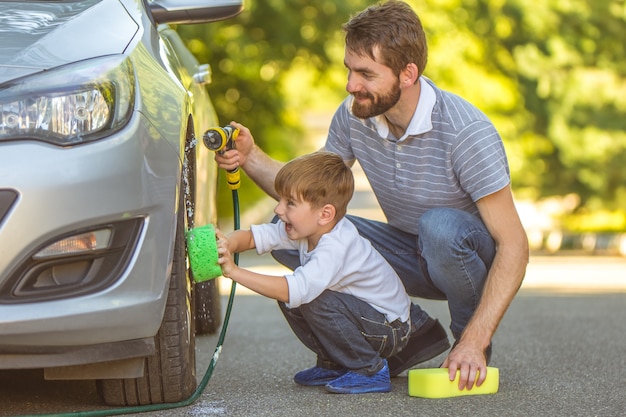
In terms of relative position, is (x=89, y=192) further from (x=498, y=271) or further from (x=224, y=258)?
(x=498, y=271)

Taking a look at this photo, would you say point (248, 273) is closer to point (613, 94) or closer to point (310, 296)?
point (310, 296)

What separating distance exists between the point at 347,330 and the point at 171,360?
65cm

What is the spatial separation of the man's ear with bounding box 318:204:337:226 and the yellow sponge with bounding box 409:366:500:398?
0.55m

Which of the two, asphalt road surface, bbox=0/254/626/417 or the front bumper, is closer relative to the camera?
the front bumper

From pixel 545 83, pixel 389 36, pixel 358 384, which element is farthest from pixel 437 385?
pixel 545 83

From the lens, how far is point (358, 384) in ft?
12.9

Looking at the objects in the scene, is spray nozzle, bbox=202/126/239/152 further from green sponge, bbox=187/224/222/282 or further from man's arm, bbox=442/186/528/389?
man's arm, bbox=442/186/528/389

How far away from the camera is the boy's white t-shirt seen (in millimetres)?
3781

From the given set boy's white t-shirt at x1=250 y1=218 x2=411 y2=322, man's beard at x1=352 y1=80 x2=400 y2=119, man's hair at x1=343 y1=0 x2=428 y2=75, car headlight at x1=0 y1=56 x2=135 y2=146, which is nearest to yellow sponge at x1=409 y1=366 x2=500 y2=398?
boy's white t-shirt at x1=250 y1=218 x2=411 y2=322

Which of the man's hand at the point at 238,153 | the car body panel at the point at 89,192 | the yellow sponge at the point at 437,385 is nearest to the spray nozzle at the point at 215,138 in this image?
the man's hand at the point at 238,153

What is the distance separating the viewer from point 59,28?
3363 mm

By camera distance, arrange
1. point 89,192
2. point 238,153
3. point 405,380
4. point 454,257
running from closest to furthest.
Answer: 1. point 89,192
2. point 454,257
3. point 238,153
4. point 405,380

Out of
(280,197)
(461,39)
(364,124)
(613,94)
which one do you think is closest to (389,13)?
(364,124)

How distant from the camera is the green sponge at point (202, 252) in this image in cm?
359
